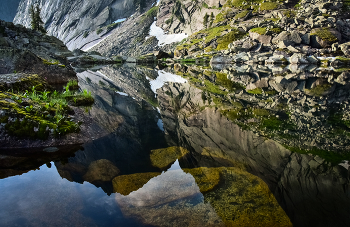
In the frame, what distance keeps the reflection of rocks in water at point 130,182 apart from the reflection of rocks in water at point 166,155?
71cm

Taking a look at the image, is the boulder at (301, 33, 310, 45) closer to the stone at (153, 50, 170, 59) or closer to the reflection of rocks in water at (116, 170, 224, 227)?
the stone at (153, 50, 170, 59)

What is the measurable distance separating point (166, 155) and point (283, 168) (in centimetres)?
338

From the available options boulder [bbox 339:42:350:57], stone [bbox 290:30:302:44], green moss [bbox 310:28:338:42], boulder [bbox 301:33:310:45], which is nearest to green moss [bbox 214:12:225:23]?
stone [bbox 290:30:302:44]

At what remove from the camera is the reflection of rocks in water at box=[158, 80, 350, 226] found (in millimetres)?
4121

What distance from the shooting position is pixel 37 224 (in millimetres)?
3607

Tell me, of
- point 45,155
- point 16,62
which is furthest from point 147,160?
point 16,62

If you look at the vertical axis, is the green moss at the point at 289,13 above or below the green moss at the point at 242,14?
below

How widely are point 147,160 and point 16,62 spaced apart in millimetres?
16774

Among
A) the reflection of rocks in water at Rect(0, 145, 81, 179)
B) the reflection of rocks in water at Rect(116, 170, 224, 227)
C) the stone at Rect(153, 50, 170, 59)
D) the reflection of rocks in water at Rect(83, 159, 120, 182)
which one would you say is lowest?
the stone at Rect(153, 50, 170, 59)

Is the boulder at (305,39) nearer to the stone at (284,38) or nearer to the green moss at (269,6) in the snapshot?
the stone at (284,38)

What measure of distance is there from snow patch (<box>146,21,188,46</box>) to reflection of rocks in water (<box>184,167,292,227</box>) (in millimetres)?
152882

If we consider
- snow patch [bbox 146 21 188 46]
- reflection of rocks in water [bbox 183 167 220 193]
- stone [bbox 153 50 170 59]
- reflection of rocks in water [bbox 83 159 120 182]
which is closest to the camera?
reflection of rocks in water [bbox 183 167 220 193]

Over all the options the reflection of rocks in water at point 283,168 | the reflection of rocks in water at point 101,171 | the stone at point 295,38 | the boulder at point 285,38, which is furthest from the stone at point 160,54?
the reflection of rocks in water at point 101,171

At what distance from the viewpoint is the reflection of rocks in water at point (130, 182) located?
4871mm
